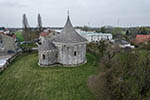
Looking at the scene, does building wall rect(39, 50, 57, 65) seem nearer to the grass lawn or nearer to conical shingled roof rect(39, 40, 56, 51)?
conical shingled roof rect(39, 40, 56, 51)

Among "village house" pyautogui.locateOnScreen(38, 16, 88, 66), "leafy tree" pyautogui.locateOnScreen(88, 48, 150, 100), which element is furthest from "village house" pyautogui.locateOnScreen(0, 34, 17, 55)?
"leafy tree" pyautogui.locateOnScreen(88, 48, 150, 100)

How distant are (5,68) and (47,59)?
9106 mm

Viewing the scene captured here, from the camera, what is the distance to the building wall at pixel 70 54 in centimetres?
2654

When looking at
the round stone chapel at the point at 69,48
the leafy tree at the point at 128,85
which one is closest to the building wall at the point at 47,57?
the round stone chapel at the point at 69,48

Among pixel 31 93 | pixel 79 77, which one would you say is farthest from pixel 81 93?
pixel 31 93

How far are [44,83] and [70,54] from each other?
9311 millimetres

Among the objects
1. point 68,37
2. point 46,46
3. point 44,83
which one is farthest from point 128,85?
point 46,46

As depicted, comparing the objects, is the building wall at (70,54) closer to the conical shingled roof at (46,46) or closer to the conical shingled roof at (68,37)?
the conical shingled roof at (68,37)

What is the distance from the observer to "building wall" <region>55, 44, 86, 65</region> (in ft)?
87.1

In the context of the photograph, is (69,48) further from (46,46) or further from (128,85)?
(128,85)

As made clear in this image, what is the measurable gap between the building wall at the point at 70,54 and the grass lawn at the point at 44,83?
6.19 feet

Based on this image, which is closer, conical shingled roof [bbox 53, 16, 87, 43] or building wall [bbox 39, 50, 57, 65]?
building wall [bbox 39, 50, 57, 65]

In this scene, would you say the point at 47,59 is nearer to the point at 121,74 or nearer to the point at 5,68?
the point at 5,68

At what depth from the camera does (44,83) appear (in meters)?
19.7
